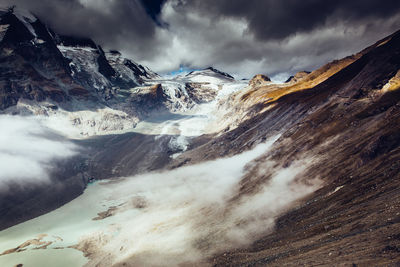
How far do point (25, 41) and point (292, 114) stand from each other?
221m

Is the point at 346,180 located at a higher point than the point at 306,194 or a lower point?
higher

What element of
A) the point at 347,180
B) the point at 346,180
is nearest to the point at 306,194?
the point at 346,180

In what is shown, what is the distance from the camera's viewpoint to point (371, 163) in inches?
1222

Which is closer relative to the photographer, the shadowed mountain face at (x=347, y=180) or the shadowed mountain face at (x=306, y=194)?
the shadowed mountain face at (x=347, y=180)

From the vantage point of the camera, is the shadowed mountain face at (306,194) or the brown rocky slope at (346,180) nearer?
the brown rocky slope at (346,180)

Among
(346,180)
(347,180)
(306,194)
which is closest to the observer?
(347,180)

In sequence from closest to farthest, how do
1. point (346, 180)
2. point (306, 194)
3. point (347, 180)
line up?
point (347, 180), point (346, 180), point (306, 194)

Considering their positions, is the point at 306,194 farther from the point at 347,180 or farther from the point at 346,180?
the point at 347,180

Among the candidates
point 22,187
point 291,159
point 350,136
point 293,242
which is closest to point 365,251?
point 293,242

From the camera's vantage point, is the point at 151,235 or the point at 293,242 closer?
the point at 293,242

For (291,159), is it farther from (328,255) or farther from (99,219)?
(99,219)

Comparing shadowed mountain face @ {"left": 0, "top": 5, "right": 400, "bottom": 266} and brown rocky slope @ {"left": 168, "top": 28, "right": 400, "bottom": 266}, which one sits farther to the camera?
shadowed mountain face @ {"left": 0, "top": 5, "right": 400, "bottom": 266}

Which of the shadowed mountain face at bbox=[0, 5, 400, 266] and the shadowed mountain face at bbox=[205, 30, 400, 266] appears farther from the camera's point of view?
the shadowed mountain face at bbox=[0, 5, 400, 266]

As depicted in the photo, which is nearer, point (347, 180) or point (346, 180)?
point (347, 180)
